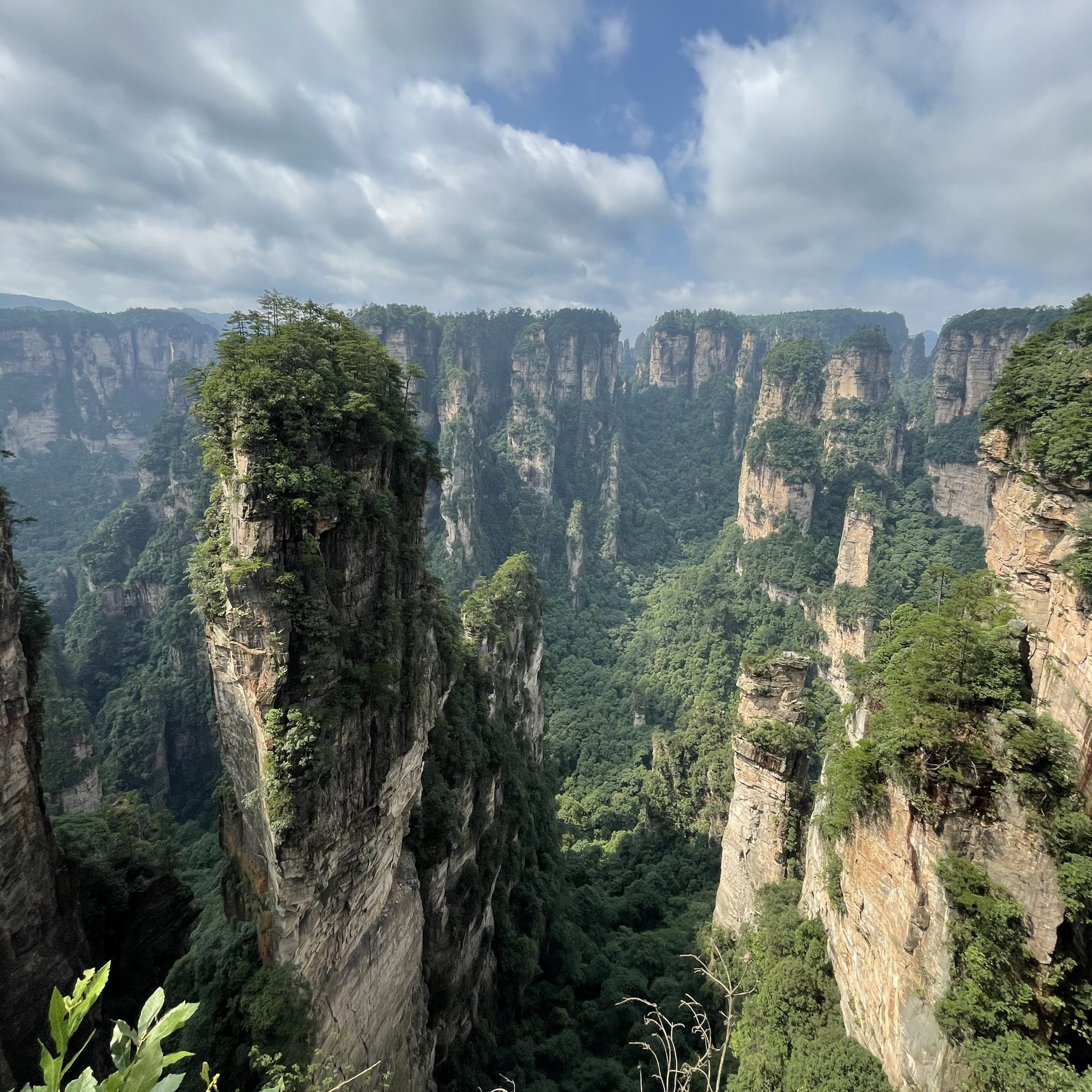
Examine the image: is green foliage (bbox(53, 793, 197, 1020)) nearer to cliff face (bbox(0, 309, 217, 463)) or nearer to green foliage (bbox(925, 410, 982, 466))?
green foliage (bbox(925, 410, 982, 466))

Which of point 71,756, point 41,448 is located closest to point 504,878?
point 71,756

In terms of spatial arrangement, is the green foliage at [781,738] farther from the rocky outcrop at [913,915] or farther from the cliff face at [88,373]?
the cliff face at [88,373]

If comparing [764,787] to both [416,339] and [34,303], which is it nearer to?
[416,339]

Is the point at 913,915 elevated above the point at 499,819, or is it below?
above

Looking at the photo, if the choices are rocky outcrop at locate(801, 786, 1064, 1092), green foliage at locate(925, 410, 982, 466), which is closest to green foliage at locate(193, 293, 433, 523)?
A: rocky outcrop at locate(801, 786, 1064, 1092)

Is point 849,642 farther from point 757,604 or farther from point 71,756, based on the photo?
point 71,756

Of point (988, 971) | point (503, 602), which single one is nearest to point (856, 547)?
point (503, 602)

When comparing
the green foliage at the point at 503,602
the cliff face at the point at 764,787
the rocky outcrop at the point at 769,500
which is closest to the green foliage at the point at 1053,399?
the cliff face at the point at 764,787
